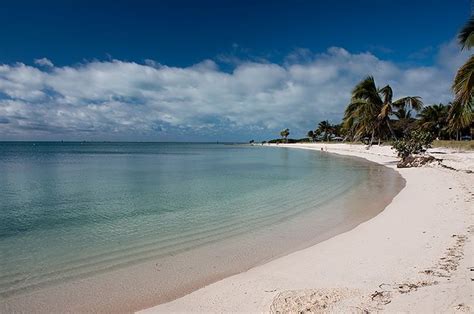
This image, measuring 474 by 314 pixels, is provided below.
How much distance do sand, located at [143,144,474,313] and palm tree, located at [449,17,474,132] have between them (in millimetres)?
5056

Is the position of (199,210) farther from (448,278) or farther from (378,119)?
(378,119)

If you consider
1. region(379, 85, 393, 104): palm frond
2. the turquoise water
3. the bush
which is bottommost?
the turquoise water

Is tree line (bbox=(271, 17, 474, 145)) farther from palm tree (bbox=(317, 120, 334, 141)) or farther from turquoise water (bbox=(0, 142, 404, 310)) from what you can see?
palm tree (bbox=(317, 120, 334, 141))

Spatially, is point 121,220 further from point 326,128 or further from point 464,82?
point 326,128

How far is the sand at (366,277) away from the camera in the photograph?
3.41 m

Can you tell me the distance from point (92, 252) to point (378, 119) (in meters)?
41.3

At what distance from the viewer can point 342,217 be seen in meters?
8.52

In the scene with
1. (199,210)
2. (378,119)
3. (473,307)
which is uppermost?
(378,119)

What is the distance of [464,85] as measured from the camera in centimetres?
979

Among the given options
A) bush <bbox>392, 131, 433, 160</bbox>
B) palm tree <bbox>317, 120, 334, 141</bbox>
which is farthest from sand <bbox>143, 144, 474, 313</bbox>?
palm tree <bbox>317, 120, 334, 141</bbox>

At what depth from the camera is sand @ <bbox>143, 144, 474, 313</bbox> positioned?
3410 millimetres

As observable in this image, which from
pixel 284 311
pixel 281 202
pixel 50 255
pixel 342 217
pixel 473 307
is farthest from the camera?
pixel 281 202

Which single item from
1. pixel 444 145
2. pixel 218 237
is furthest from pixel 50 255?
pixel 444 145

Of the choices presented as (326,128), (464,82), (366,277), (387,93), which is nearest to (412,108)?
(387,93)
